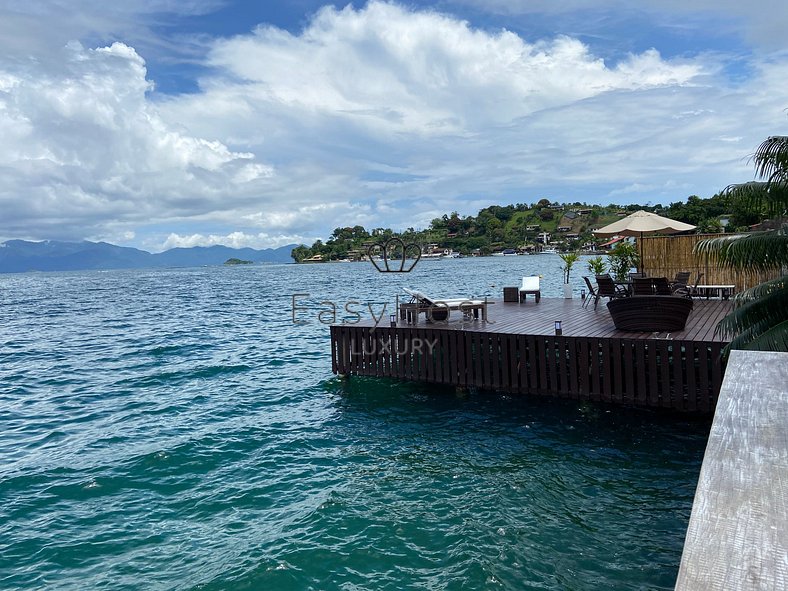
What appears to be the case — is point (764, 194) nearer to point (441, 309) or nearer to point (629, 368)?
point (629, 368)

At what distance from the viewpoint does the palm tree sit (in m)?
7.41

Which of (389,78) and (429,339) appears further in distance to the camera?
(389,78)

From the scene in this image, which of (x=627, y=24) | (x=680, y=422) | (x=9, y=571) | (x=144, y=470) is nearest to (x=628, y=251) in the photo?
(x=627, y=24)

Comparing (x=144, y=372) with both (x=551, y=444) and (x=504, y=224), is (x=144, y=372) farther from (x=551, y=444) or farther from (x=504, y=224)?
(x=504, y=224)

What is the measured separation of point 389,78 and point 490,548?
28.1m

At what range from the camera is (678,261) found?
19.5m

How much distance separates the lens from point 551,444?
355 inches

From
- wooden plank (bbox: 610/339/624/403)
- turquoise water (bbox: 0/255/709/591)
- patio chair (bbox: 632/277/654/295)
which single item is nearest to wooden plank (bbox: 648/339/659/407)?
wooden plank (bbox: 610/339/624/403)

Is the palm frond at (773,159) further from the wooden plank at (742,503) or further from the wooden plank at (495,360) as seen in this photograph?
the wooden plank at (742,503)

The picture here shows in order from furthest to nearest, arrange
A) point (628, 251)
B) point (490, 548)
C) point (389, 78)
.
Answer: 1. point (389, 78)
2. point (628, 251)
3. point (490, 548)

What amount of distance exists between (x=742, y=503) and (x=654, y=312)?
8982 millimetres

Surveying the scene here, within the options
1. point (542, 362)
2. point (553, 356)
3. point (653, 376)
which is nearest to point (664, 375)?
point (653, 376)

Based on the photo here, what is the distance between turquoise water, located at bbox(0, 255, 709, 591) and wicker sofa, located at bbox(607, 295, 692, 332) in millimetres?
1662

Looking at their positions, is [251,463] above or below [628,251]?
below
